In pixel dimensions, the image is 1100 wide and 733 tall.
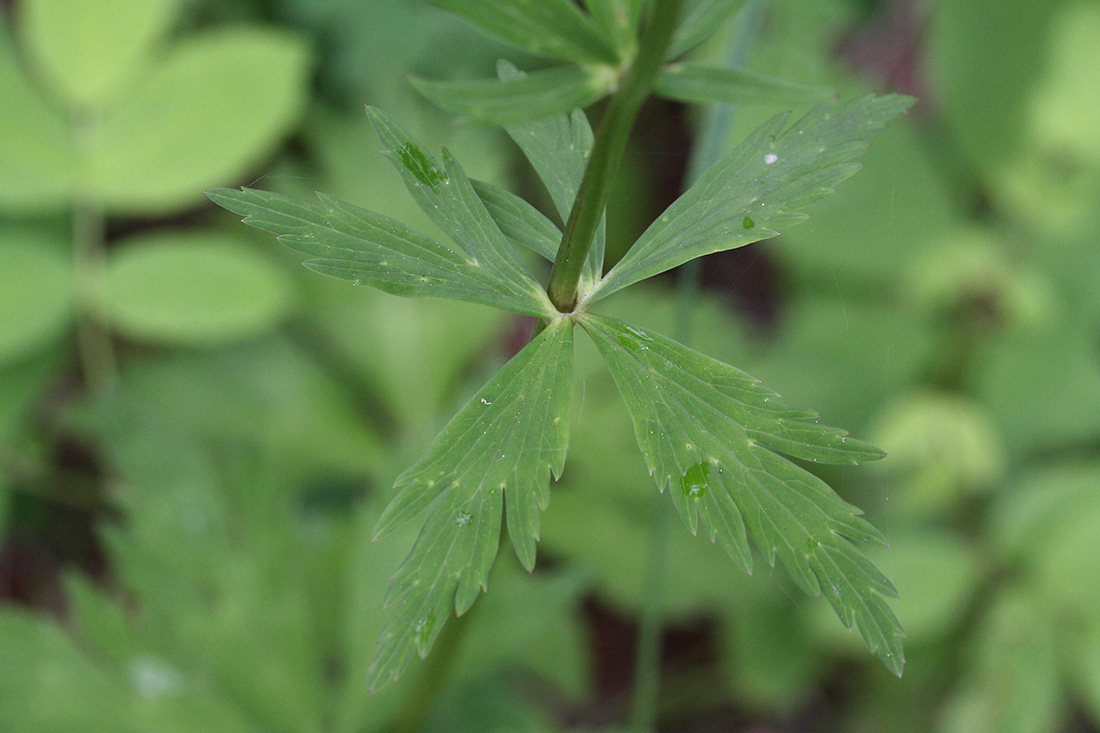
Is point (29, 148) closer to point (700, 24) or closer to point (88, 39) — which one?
point (88, 39)

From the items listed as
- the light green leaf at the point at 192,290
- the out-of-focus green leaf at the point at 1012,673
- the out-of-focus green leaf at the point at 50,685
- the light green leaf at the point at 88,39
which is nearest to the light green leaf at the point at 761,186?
the out-of-focus green leaf at the point at 50,685

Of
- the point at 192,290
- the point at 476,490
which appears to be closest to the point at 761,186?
the point at 476,490

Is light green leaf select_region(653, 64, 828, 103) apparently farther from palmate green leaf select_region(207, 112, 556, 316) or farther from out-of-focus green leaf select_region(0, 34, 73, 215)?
out-of-focus green leaf select_region(0, 34, 73, 215)

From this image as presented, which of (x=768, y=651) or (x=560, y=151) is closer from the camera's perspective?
(x=560, y=151)

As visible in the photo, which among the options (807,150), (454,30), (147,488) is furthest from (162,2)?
(807,150)

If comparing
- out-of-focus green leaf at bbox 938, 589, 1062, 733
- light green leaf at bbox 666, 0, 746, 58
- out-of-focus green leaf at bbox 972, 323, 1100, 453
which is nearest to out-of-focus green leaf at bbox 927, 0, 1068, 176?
out-of-focus green leaf at bbox 972, 323, 1100, 453

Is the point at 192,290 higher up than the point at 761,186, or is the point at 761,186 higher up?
the point at 761,186
